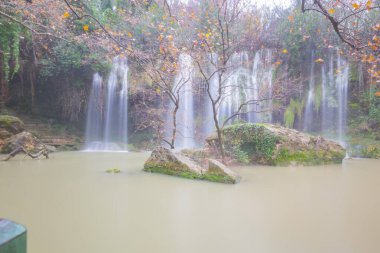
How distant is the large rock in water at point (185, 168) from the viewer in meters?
5.28

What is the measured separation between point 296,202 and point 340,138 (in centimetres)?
1252

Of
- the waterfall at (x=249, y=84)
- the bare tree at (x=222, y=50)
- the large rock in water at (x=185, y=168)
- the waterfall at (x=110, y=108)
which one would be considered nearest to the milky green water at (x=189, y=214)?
the large rock in water at (x=185, y=168)

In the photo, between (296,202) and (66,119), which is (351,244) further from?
(66,119)

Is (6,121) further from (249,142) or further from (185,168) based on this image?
(249,142)

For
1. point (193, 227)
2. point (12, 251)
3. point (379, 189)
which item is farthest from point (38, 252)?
point (379, 189)

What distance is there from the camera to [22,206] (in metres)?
3.42

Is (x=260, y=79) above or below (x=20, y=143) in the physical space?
above

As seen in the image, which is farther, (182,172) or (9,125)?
(9,125)

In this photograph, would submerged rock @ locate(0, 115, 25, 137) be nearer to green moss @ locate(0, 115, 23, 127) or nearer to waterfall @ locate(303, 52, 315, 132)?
green moss @ locate(0, 115, 23, 127)

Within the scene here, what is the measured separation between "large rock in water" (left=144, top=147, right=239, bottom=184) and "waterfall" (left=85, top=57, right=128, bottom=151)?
926 centimetres

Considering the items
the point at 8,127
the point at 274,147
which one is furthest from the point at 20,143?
the point at 274,147

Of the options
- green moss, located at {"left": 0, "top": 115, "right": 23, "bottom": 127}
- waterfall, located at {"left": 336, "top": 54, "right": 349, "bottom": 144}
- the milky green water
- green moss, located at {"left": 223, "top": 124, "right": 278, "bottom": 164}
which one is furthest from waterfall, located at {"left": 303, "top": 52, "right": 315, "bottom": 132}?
green moss, located at {"left": 0, "top": 115, "right": 23, "bottom": 127}

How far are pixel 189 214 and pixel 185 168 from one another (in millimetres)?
2458

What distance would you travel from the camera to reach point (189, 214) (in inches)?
130
